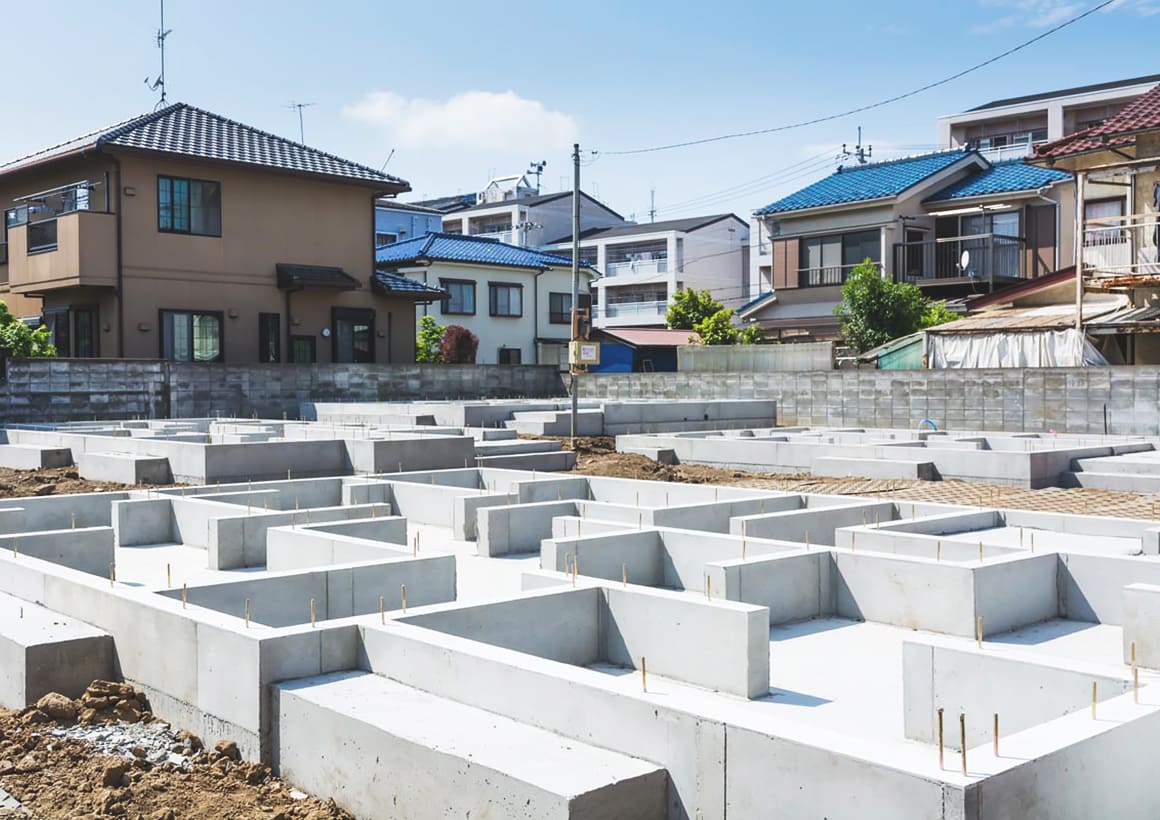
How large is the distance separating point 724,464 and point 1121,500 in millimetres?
4912

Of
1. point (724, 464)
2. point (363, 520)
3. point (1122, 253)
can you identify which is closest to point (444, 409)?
point (724, 464)

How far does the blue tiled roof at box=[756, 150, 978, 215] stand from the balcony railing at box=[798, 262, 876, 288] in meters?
1.54

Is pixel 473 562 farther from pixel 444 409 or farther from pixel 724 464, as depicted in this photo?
pixel 444 409

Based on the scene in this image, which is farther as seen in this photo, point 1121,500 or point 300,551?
point 1121,500

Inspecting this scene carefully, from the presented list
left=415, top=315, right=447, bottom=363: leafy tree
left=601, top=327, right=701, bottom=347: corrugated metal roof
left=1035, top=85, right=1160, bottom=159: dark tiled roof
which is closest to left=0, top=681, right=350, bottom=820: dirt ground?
left=1035, top=85, right=1160, bottom=159: dark tiled roof

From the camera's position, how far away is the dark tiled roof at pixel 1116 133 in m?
17.3

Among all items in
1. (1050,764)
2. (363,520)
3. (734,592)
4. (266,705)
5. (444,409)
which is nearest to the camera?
(1050,764)

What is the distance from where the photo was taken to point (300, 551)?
8.05m

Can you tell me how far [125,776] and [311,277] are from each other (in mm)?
19073

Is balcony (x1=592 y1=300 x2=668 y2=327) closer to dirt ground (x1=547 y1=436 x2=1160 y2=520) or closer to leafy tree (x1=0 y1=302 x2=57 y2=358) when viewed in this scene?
leafy tree (x1=0 y1=302 x2=57 y2=358)

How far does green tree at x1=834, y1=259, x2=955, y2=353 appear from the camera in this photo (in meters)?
23.6

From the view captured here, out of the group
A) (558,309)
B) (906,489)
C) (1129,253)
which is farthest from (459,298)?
(906,489)

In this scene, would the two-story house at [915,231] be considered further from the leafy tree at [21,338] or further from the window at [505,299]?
the leafy tree at [21,338]

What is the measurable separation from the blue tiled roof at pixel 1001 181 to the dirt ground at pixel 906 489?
15.5m
